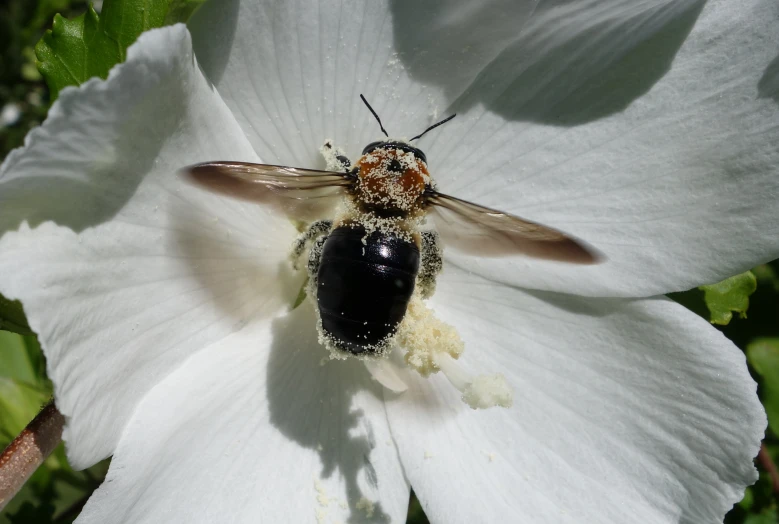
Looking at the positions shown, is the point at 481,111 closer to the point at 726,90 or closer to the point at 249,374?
the point at 726,90

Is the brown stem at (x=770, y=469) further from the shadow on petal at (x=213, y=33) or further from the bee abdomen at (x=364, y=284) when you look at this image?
the shadow on petal at (x=213, y=33)

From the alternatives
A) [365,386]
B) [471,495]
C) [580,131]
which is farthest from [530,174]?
[471,495]

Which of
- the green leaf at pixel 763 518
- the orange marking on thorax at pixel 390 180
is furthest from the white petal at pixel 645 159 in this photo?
the green leaf at pixel 763 518

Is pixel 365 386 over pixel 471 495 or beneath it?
over

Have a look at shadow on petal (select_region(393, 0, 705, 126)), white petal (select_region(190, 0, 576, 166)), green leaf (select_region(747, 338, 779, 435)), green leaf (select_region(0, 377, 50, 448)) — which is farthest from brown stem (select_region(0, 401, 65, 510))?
green leaf (select_region(747, 338, 779, 435))

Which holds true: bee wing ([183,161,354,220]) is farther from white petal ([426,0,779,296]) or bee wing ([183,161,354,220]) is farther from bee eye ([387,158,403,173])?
white petal ([426,0,779,296])
